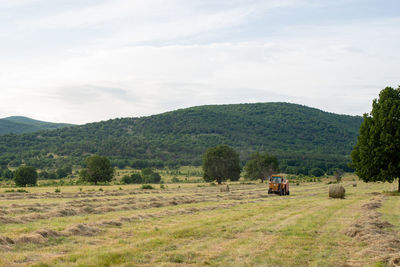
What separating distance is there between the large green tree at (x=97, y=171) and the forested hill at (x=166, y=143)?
159 feet

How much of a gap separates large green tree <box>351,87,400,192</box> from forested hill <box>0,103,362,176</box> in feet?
279

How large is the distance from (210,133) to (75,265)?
177506mm

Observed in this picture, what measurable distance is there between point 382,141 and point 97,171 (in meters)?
48.8

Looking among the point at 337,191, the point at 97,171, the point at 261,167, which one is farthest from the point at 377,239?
the point at 261,167

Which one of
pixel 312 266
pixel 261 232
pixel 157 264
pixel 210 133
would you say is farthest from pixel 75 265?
pixel 210 133

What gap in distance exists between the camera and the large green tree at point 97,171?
6981cm

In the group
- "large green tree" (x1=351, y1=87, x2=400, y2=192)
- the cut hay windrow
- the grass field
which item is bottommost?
the grass field

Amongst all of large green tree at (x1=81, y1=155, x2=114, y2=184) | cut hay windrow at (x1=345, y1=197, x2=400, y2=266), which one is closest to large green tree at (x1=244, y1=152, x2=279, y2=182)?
large green tree at (x1=81, y1=155, x2=114, y2=184)

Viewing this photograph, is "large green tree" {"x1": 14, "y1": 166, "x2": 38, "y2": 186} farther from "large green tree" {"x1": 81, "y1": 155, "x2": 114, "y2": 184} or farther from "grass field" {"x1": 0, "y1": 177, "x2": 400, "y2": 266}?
"grass field" {"x1": 0, "y1": 177, "x2": 400, "y2": 266}

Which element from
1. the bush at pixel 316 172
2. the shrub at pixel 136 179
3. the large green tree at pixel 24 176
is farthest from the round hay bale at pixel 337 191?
the bush at pixel 316 172

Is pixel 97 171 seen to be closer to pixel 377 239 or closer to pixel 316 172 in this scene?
pixel 377 239

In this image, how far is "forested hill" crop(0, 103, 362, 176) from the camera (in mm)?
130875

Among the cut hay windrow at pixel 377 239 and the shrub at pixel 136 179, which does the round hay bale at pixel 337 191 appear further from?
the shrub at pixel 136 179

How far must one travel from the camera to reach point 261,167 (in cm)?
8838
